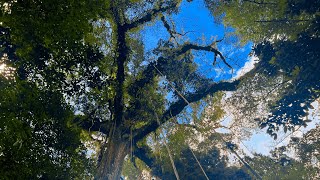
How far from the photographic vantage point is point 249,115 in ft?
46.4

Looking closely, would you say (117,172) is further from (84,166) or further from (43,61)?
(43,61)

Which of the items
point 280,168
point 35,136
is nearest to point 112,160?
point 35,136

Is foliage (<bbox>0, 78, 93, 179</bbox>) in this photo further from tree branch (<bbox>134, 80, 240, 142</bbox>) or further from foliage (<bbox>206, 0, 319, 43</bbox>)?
foliage (<bbox>206, 0, 319, 43</bbox>)

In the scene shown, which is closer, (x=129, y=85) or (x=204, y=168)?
(x=129, y=85)

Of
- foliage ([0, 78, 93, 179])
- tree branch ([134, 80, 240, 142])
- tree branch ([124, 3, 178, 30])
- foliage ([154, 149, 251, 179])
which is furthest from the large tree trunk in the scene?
tree branch ([124, 3, 178, 30])

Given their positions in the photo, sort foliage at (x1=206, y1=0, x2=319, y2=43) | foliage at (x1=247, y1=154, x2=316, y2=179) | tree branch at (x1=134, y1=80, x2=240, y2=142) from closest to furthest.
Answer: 1. foliage at (x1=206, y1=0, x2=319, y2=43)
2. tree branch at (x1=134, y1=80, x2=240, y2=142)
3. foliage at (x1=247, y1=154, x2=316, y2=179)

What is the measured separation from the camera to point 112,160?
10312 millimetres

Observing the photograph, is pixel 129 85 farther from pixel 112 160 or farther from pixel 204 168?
pixel 204 168

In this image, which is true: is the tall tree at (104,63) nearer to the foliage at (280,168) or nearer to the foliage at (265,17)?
the foliage at (265,17)

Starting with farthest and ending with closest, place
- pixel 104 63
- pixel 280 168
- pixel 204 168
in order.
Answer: pixel 204 168, pixel 280 168, pixel 104 63

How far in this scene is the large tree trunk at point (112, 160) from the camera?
9.78m

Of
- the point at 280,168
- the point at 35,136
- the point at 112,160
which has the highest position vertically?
the point at 280,168

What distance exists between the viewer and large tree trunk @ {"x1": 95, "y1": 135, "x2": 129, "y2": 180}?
9781 mm

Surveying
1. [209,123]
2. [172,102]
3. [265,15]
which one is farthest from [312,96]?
[209,123]
